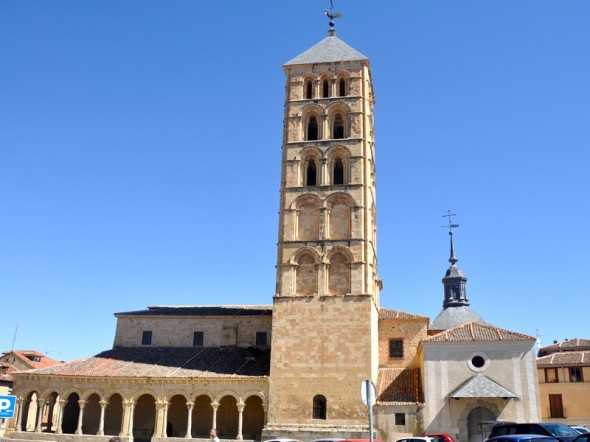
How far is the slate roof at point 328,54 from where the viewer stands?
3844 centimetres

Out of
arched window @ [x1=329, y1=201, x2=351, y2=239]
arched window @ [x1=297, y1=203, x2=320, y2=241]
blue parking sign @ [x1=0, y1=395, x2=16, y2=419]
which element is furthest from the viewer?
arched window @ [x1=297, y1=203, x2=320, y2=241]

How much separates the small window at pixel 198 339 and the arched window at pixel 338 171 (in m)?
12.9

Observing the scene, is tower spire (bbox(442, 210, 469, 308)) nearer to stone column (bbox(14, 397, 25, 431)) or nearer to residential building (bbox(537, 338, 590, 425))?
residential building (bbox(537, 338, 590, 425))

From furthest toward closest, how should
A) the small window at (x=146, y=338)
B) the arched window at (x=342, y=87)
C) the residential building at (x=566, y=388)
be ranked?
the residential building at (x=566, y=388)
the arched window at (x=342, y=87)
the small window at (x=146, y=338)

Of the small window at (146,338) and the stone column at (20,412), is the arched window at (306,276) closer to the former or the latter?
A: the small window at (146,338)

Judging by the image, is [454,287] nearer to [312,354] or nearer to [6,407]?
[312,354]

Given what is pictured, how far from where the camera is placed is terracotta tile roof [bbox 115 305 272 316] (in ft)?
121

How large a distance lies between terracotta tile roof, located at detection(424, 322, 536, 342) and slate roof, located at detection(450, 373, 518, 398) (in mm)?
2022

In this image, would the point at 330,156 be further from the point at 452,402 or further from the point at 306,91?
the point at 452,402

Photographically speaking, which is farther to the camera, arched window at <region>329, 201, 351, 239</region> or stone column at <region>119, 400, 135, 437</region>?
arched window at <region>329, 201, 351, 239</region>

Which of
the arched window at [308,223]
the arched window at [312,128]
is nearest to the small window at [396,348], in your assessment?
the arched window at [308,223]

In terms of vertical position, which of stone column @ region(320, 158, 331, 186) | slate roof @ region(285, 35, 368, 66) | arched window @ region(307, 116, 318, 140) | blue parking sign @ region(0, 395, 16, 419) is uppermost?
slate roof @ region(285, 35, 368, 66)

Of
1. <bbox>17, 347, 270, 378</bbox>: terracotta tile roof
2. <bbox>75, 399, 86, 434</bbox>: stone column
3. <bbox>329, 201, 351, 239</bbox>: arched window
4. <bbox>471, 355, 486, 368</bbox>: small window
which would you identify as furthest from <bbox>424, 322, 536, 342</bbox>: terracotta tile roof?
<bbox>75, 399, 86, 434</bbox>: stone column

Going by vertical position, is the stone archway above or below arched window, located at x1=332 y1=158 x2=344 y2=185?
below
